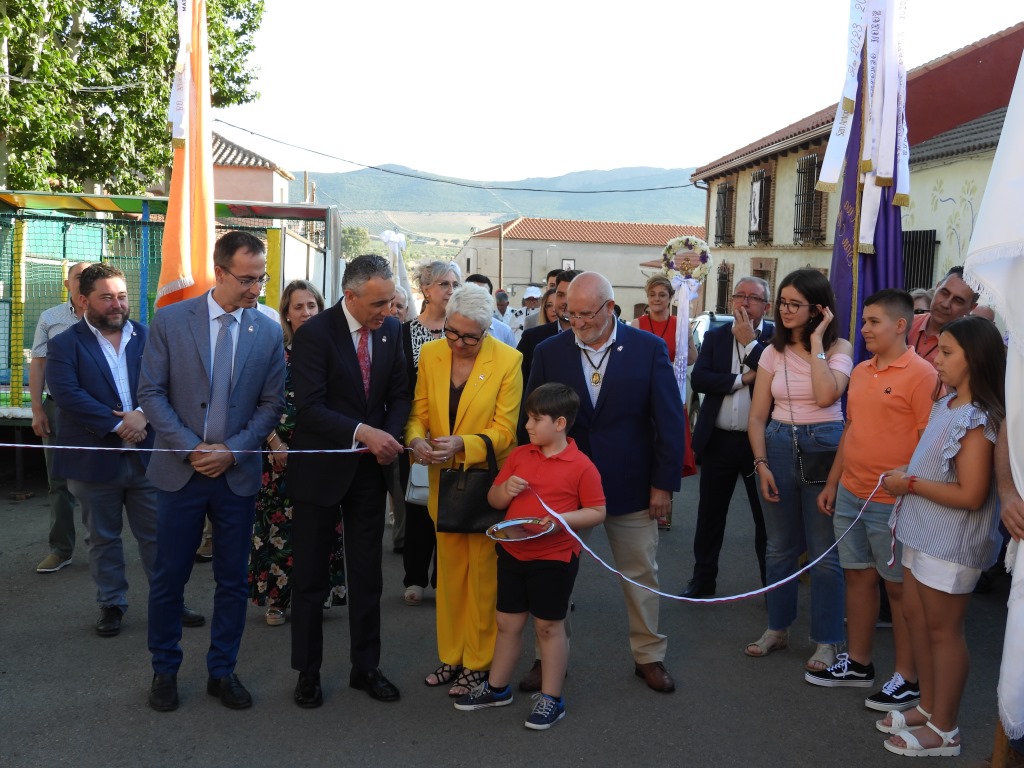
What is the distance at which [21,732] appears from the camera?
4102 mm

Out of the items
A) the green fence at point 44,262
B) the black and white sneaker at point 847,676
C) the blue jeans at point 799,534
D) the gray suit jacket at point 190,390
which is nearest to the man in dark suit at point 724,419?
the blue jeans at point 799,534

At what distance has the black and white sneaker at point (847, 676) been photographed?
4.83 m

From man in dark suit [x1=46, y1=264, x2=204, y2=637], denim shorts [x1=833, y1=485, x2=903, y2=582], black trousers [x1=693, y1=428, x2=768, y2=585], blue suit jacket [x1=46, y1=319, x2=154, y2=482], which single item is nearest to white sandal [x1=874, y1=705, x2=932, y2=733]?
denim shorts [x1=833, y1=485, x2=903, y2=582]

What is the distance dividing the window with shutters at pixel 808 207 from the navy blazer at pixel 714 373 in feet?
61.6

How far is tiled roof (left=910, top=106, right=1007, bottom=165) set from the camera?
14086mm

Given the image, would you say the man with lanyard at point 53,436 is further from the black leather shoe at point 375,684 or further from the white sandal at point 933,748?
the white sandal at point 933,748

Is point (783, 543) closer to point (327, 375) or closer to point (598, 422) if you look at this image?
point (598, 422)

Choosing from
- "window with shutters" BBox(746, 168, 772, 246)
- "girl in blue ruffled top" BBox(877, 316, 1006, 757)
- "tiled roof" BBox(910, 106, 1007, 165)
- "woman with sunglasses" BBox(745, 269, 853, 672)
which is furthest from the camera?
"window with shutters" BBox(746, 168, 772, 246)

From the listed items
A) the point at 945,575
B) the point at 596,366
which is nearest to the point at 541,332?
the point at 596,366

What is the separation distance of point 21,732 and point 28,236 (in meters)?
6.24

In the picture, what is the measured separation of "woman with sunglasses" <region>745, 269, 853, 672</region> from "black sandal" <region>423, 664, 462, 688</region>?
1.78 m

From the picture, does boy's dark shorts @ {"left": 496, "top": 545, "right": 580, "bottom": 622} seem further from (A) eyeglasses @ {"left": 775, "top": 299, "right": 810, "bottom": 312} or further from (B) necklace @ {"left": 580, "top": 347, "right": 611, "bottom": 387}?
(A) eyeglasses @ {"left": 775, "top": 299, "right": 810, "bottom": 312}

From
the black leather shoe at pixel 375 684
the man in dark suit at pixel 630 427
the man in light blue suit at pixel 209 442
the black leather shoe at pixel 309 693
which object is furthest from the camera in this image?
the man in dark suit at pixel 630 427

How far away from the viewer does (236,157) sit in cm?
5888
